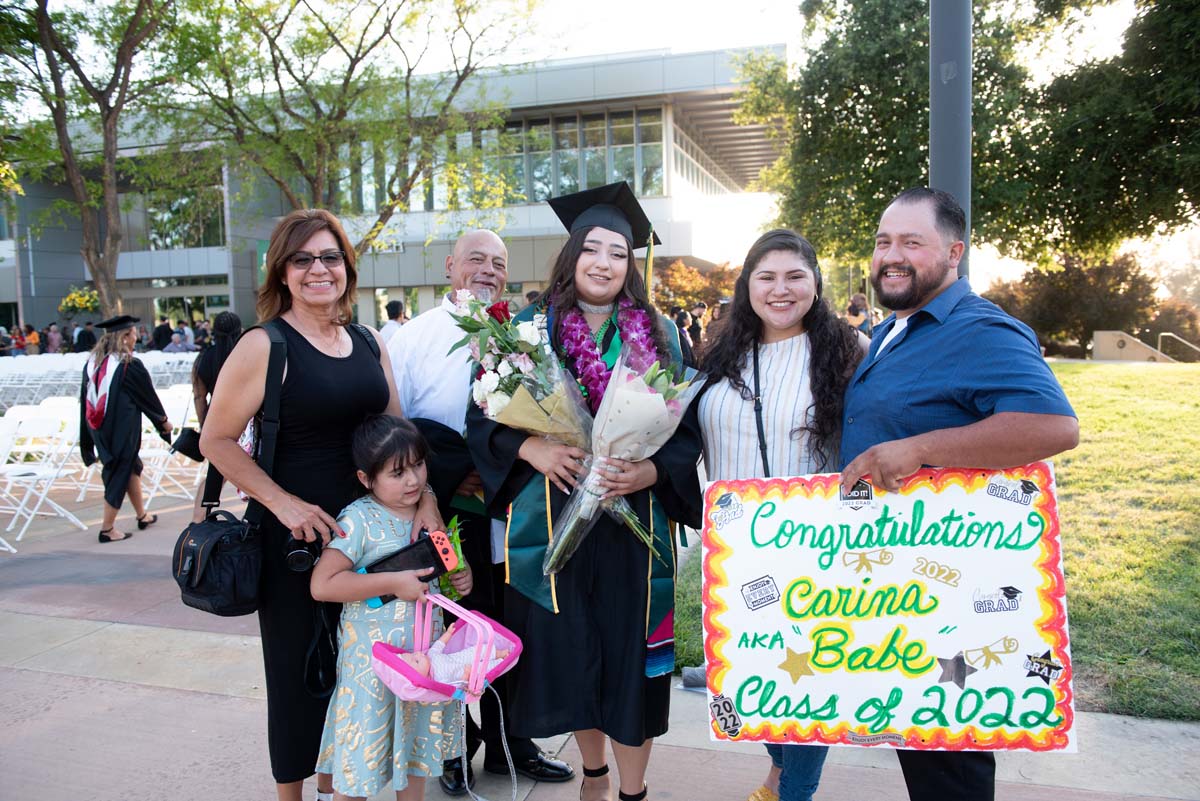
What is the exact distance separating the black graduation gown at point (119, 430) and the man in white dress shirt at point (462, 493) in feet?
14.9

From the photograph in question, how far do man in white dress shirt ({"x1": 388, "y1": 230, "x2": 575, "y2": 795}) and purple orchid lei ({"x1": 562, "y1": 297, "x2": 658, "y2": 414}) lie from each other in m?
0.56

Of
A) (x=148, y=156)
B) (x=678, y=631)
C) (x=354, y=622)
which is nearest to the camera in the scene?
(x=354, y=622)

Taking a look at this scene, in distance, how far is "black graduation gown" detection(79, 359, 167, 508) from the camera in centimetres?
656

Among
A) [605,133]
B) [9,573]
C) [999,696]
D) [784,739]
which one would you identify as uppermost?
[605,133]

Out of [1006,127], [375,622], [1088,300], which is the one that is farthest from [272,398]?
[1088,300]

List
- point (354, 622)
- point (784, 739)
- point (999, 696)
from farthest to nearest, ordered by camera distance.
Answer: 1. point (354, 622)
2. point (784, 739)
3. point (999, 696)

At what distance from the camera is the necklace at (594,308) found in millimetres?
2668

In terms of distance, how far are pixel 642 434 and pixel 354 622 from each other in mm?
1079

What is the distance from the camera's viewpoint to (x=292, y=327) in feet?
8.09

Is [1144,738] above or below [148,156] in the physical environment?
below

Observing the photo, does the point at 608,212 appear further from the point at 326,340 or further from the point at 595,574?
the point at 595,574

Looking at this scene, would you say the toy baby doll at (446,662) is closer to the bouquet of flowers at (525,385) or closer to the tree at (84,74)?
the bouquet of flowers at (525,385)

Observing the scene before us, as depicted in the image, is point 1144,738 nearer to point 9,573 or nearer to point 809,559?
point 809,559

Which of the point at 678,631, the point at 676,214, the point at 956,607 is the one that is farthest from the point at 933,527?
the point at 676,214
